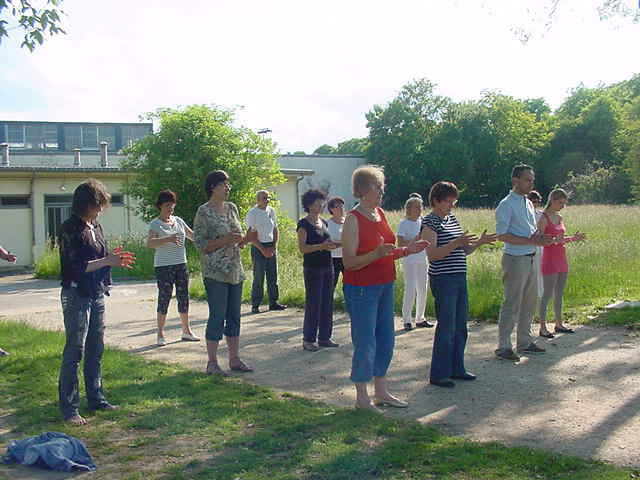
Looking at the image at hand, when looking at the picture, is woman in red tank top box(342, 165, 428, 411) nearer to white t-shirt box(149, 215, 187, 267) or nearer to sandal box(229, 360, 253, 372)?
sandal box(229, 360, 253, 372)

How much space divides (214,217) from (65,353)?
6.71 ft

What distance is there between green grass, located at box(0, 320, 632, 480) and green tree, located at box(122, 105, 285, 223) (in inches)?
570

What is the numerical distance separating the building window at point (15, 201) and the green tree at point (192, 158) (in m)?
8.02

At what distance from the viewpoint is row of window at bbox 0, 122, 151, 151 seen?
5639cm

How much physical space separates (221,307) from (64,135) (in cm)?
5519

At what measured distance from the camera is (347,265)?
580 cm

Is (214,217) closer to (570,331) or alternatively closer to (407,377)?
(407,377)

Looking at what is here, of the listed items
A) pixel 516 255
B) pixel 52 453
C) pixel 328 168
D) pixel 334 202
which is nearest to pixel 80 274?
pixel 52 453

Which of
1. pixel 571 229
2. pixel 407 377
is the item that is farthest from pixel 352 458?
pixel 571 229

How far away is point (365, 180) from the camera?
587cm

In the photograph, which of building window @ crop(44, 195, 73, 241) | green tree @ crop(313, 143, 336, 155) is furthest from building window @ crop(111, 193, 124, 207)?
green tree @ crop(313, 143, 336, 155)

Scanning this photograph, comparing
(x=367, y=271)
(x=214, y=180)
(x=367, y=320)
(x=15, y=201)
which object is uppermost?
(x=15, y=201)

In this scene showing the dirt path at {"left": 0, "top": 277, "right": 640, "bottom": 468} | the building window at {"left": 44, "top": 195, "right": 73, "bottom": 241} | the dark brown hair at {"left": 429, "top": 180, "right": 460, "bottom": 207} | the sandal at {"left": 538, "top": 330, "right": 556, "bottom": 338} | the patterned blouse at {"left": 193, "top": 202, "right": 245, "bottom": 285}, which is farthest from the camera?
the building window at {"left": 44, "top": 195, "right": 73, "bottom": 241}

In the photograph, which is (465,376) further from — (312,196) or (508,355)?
(312,196)
